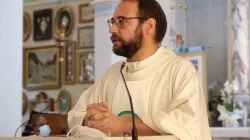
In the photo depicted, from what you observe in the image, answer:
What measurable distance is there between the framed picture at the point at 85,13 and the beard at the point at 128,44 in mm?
7569

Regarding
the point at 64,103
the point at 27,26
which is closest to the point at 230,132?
the point at 64,103

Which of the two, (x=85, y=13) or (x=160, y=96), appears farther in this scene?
(x=85, y=13)

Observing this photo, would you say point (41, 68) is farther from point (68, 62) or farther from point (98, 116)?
point (98, 116)

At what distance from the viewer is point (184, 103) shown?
238cm

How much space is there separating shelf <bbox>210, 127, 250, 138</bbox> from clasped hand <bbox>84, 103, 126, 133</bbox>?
149 inches

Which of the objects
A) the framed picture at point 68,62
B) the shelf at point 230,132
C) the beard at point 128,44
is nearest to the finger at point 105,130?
the beard at point 128,44

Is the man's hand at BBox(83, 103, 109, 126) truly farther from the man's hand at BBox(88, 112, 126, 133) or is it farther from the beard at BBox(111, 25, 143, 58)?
the beard at BBox(111, 25, 143, 58)

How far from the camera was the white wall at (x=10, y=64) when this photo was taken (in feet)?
14.6

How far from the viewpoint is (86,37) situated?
10211 mm

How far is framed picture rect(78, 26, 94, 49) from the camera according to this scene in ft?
33.2

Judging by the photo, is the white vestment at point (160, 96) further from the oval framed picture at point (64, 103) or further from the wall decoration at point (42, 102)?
the wall decoration at point (42, 102)

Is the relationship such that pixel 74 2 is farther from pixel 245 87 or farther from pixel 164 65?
pixel 164 65

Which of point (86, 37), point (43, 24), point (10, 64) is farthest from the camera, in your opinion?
point (43, 24)

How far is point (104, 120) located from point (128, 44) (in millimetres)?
422
